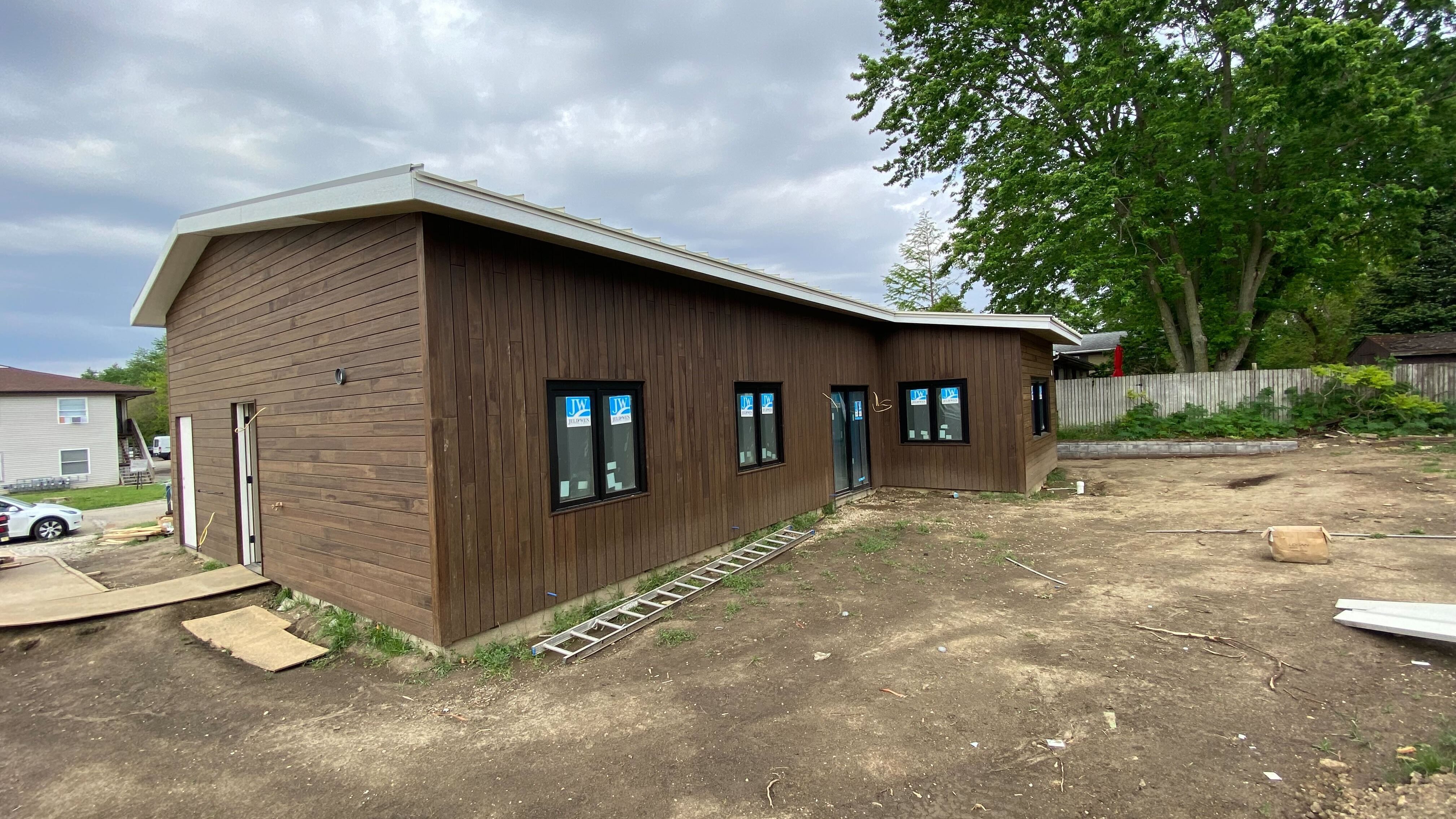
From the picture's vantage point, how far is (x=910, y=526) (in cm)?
817

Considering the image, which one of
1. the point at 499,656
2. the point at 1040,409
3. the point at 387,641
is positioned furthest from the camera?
the point at 1040,409

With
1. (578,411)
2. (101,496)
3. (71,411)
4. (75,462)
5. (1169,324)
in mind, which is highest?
(1169,324)

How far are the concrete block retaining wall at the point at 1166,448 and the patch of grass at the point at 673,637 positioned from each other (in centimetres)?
1324

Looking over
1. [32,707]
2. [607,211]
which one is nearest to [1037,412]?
[607,211]

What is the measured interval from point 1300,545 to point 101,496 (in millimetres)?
26182

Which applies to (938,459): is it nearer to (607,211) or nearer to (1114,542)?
(1114,542)

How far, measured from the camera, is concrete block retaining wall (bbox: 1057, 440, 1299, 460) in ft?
42.1

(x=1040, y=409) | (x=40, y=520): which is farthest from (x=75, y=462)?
(x=1040, y=409)

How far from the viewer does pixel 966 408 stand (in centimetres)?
1015

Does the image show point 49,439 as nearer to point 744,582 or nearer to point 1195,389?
point 744,582

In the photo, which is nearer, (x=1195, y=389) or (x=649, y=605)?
(x=649, y=605)

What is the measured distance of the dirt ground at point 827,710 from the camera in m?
2.67

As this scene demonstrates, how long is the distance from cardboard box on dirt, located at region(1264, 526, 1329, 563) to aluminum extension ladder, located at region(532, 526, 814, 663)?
4.65 meters

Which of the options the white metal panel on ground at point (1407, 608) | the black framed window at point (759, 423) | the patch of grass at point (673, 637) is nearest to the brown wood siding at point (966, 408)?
the black framed window at point (759, 423)
